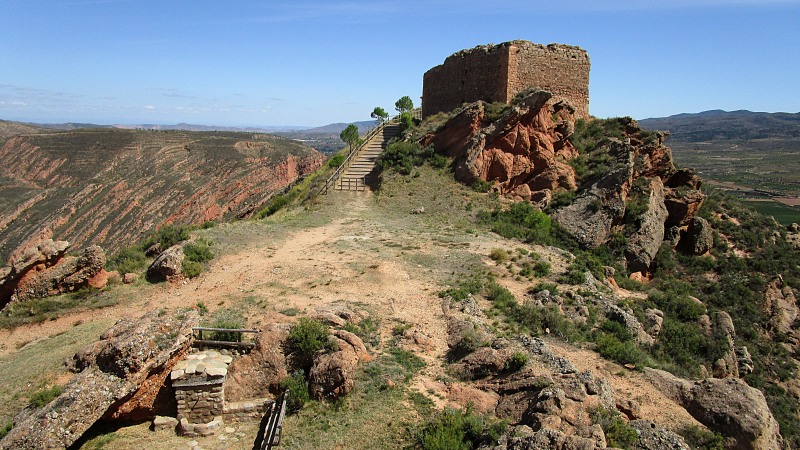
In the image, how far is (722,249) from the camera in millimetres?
22547

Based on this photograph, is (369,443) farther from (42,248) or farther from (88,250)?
(42,248)

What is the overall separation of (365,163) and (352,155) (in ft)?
3.61

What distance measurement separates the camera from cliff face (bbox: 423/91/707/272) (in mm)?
21578

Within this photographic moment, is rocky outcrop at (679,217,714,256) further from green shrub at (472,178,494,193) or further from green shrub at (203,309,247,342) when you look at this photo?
green shrub at (203,309,247,342)

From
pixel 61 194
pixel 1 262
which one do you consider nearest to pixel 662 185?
pixel 1 262

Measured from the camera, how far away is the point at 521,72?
2561cm

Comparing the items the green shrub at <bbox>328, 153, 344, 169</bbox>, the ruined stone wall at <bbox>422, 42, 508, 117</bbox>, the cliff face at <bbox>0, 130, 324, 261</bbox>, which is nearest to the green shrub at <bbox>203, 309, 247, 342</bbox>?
the ruined stone wall at <bbox>422, 42, 508, 117</bbox>

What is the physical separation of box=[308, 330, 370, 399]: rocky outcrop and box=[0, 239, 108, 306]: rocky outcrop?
341 inches

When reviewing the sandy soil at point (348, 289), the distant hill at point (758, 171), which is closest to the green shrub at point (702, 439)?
the sandy soil at point (348, 289)

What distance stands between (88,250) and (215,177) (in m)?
44.8

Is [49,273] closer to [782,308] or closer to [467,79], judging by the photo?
[467,79]

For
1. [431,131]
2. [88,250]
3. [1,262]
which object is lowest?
[1,262]

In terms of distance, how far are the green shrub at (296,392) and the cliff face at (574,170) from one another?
48.4 ft

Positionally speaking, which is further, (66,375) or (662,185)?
(662,185)
